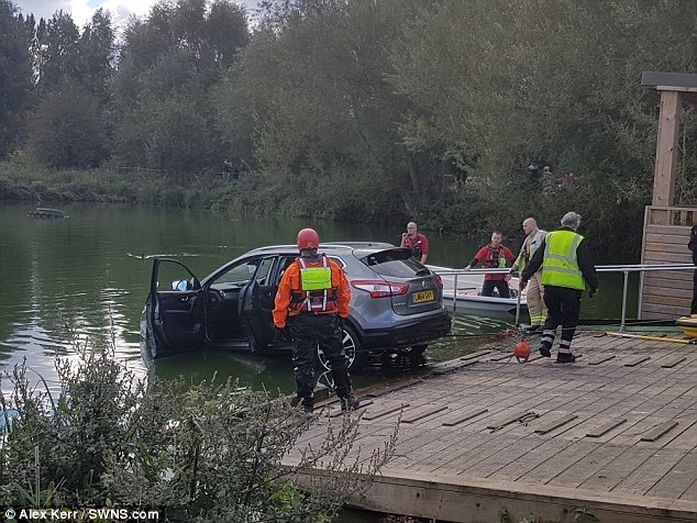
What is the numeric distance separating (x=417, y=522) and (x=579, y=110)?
2128cm

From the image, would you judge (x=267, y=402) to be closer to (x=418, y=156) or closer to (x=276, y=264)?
(x=276, y=264)

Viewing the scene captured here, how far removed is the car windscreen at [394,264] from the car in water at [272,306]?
0.04ft

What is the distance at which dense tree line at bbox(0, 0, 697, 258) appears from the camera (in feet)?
82.9

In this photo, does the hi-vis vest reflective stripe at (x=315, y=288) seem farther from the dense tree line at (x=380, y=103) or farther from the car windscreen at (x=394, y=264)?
the dense tree line at (x=380, y=103)

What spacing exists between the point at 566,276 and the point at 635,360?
1.27m

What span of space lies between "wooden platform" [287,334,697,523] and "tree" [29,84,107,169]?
213 ft

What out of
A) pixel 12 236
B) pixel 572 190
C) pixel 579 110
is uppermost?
pixel 579 110

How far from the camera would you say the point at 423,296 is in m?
10.9

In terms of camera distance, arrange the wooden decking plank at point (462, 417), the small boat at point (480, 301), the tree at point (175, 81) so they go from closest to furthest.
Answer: the wooden decking plank at point (462, 417) < the small boat at point (480, 301) < the tree at point (175, 81)

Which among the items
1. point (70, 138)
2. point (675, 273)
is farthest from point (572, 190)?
point (70, 138)

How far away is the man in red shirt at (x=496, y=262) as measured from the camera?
16625 mm

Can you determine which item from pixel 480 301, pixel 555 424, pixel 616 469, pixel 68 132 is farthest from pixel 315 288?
pixel 68 132

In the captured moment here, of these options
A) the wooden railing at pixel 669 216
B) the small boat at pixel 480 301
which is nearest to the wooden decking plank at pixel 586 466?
the small boat at pixel 480 301

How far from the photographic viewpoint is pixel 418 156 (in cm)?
Answer: 4506
